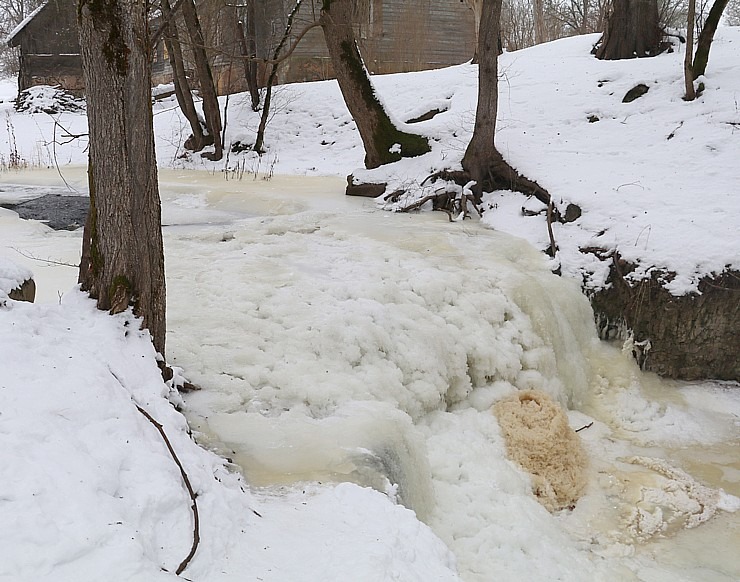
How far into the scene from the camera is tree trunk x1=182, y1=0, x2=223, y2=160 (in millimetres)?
12023

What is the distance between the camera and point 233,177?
12.4 meters

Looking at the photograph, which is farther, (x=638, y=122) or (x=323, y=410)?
(x=638, y=122)

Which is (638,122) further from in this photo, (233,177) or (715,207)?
(233,177)

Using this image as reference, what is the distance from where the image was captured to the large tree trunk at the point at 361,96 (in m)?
9.34

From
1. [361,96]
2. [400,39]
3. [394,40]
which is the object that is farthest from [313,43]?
[361,96]

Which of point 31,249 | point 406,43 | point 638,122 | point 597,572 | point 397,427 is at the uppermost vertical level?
point 406,43

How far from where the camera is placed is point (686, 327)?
623 centimetres

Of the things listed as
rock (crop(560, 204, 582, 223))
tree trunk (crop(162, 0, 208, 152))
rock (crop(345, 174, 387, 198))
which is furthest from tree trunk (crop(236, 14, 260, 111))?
rock (crop(560, 204, 582, 223))

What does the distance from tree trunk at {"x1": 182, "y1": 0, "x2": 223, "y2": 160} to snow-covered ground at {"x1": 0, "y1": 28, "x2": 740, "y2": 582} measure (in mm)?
3783

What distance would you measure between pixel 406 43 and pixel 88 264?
1866 cm

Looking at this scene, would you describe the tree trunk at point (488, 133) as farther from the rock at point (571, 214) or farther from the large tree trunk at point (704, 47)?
the large tree trunk at point (704, 47)

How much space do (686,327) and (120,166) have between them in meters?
5.18

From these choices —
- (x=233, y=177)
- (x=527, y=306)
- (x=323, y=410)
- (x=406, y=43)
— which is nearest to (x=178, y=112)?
(x=233, y=177)

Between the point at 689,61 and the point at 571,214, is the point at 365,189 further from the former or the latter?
the point at 689,61
